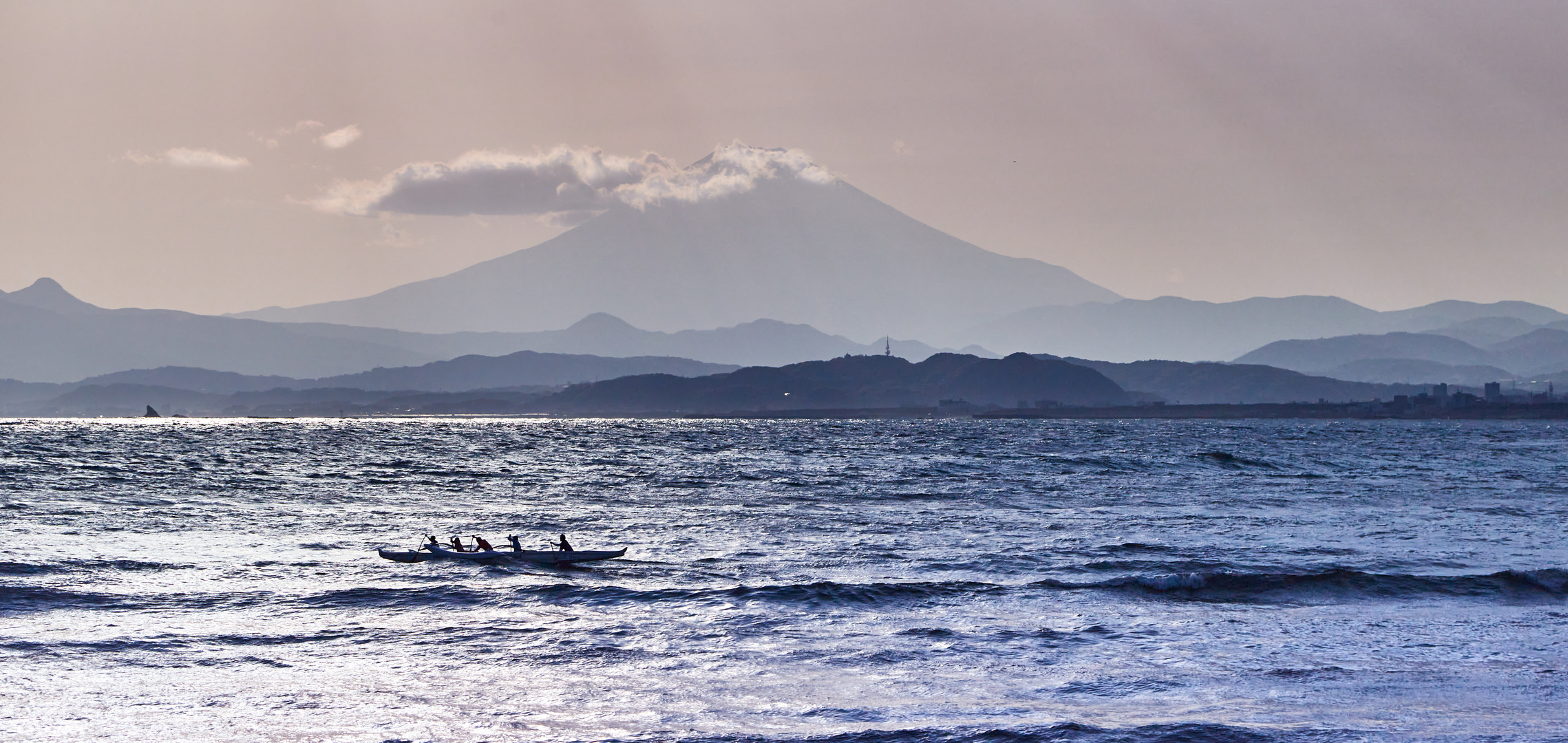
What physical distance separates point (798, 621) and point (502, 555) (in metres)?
17.3

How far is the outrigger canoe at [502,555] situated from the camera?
160 feet

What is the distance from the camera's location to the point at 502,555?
4953cm

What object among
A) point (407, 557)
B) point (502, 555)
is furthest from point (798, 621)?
point (407, 557)

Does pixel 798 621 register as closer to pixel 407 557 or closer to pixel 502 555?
pixel 502 555

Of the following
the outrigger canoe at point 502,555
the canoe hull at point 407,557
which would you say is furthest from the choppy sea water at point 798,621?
the canoe hull at point 407,557

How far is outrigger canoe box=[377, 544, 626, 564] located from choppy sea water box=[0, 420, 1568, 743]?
100cm

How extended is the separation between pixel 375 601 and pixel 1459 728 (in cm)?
3213

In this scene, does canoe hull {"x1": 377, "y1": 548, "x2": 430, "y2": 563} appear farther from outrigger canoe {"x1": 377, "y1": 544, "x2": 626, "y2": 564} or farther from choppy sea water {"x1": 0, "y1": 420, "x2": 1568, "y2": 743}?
choppy sea water {"x1": 0, "y1": 420, "x2": 1568, "y2": 743}

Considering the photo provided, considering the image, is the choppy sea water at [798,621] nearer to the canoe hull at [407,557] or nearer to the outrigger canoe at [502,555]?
the outrigger canoe at [502,555]

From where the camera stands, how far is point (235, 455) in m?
160

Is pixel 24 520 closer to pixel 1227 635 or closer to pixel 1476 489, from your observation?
pixel 1227 635

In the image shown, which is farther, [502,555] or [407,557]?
[407,557]

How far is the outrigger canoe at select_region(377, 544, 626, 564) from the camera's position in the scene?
4888 centimetres

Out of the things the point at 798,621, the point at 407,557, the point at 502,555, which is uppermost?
the point at 502,555
